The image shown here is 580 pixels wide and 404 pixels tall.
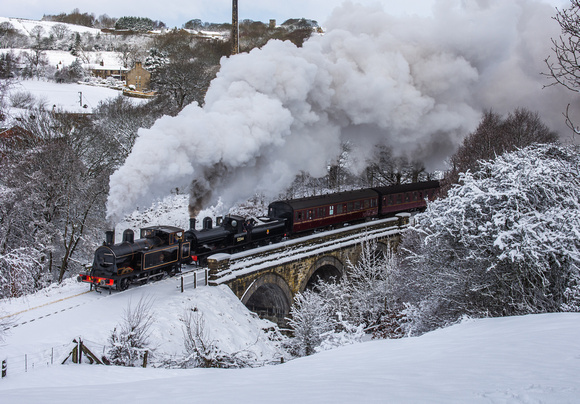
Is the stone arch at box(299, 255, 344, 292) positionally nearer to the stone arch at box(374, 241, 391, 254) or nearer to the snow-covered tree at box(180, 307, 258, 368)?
the stone arch at box(374, 241, 391, 254)

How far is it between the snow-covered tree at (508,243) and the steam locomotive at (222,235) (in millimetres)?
4504

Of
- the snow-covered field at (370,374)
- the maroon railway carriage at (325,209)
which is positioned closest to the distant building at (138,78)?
the maroon railway carriage at (325,209)

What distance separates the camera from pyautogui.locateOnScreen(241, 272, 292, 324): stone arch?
65.9 feet

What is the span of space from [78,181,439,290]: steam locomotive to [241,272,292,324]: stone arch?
1860mm

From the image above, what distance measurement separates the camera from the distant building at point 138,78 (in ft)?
246

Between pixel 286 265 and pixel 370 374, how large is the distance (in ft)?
45.4

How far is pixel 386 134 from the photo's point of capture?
91.6 ft

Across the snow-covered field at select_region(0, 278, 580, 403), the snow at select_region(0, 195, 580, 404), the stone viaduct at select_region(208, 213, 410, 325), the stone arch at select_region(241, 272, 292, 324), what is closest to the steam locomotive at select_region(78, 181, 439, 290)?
the stone viaduct at select_region(208, 213, 410, 325)

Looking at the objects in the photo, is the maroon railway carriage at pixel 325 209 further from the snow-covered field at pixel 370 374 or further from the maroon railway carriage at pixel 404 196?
the snow-covered field at pixel 370 374

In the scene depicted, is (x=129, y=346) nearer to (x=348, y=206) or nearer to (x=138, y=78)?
(x=348, y=206)

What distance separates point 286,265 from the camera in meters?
20.3

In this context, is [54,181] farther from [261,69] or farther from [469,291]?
[469,291]

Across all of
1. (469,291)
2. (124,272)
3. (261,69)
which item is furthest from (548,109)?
(124,272)

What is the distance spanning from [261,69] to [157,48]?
56.2 metres
